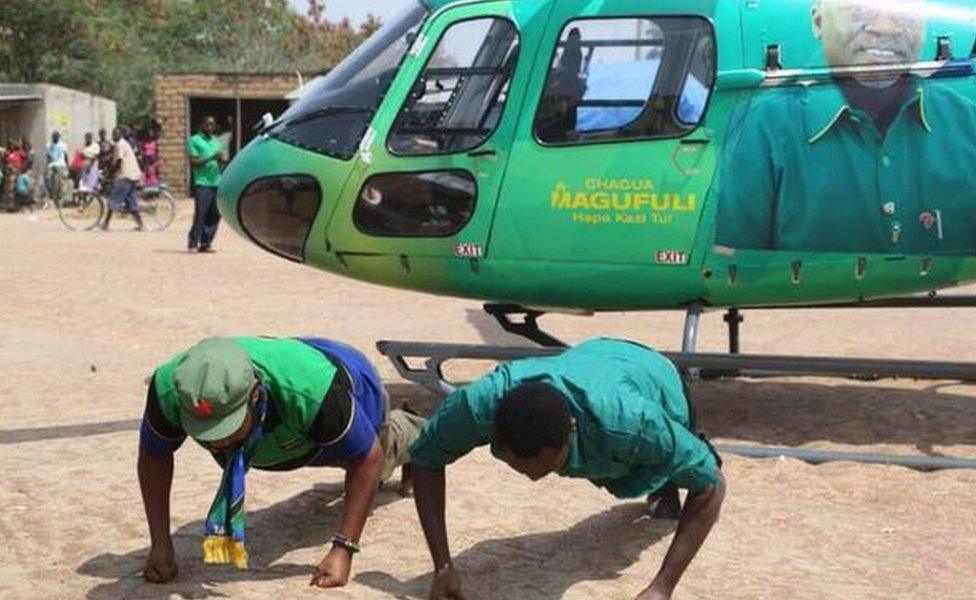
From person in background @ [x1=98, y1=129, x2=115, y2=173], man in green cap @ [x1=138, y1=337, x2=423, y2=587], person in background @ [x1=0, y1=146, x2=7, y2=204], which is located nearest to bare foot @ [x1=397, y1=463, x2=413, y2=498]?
man in green cap @ [x1=138, y1=337, x2=423, y2=587]

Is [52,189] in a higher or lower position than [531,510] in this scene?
lower

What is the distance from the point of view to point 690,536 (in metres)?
4.69

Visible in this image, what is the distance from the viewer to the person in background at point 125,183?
2291 cm

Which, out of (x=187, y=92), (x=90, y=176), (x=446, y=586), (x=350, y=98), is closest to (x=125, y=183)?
(x=90, y=176)

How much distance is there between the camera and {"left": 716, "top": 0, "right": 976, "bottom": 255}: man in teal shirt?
7629 mm

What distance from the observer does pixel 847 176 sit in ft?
25.2

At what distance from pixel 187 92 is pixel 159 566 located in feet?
94.4

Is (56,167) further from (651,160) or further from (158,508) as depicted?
(158,508)

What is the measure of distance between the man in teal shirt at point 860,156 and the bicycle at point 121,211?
57.9 ft

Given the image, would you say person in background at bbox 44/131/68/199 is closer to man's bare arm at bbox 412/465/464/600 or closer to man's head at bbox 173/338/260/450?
man's head at bbox 173/338/260/450

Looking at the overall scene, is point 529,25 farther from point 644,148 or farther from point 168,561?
point 168,561

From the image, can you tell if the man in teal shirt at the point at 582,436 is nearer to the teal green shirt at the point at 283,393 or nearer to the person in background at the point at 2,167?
the teal green shirt at the point at 283,393

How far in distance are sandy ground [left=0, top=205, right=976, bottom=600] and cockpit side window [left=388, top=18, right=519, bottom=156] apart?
1.89 metres

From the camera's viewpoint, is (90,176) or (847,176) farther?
(90,176)
